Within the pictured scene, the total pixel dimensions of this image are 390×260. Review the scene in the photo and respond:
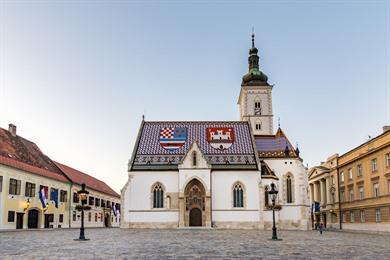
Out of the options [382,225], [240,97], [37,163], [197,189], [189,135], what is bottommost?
[382,225]

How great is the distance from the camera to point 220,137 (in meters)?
58.7

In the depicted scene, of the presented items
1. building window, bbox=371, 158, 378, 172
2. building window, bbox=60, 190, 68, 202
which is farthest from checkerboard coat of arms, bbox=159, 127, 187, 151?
building window, bbox=371, 158, 378, 172

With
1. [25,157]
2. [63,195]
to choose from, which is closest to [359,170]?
[63,195]

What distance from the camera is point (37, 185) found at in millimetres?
50750

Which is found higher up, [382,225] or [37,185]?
[37,185]

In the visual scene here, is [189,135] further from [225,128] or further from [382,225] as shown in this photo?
[382,225]

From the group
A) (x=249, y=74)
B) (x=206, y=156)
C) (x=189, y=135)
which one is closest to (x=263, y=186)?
(x=206, y=156)

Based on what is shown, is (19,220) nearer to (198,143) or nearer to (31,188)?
(31,188)

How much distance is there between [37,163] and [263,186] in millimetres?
28762

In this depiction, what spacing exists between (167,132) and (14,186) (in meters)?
21.5

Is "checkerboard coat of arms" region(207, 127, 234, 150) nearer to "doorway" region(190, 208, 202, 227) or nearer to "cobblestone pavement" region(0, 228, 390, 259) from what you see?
"doorway" region(190, 208, 202, 227)

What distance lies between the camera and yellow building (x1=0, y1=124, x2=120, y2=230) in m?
44.5

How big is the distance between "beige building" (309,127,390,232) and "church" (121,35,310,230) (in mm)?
5992

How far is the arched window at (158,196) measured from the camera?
53656mm
